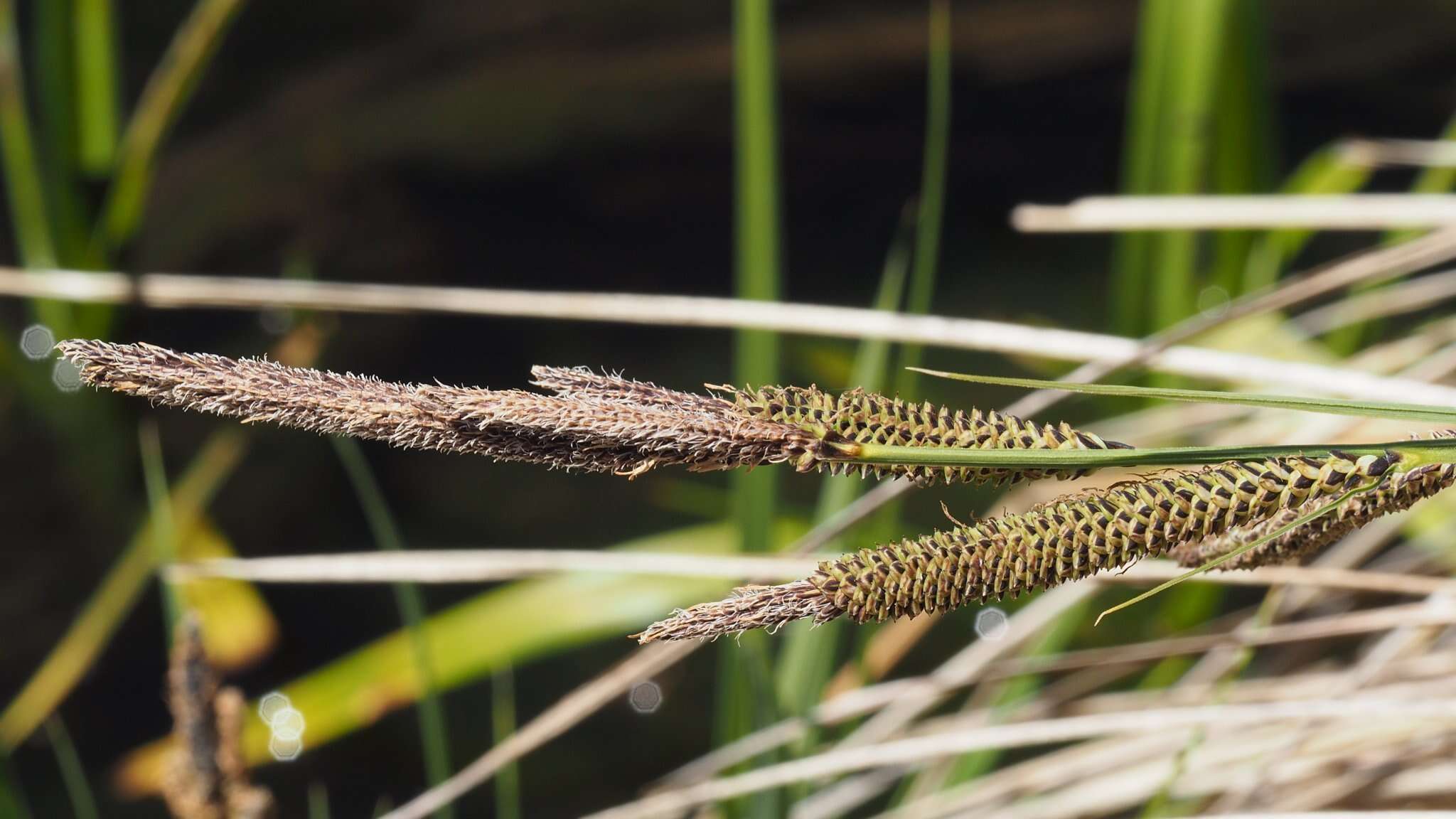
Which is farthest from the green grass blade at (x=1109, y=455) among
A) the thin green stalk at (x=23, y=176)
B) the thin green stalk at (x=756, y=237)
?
the thin green stalk at (x=23, y=176)

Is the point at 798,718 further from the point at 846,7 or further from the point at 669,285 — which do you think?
the point at 846,7

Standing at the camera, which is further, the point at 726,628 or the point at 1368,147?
the point at 1368,147

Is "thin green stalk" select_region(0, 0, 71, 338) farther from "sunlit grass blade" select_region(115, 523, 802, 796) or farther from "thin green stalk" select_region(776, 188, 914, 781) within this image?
"thin green stalk" select_region(776, 188, 914, 781)

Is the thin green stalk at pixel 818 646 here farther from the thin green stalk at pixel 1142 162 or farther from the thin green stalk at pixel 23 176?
the thin green stalk at pixel 23 176

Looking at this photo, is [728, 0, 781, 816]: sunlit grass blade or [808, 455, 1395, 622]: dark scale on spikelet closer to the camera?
[808, 455, 1395, 622]: dark scale on spikelet

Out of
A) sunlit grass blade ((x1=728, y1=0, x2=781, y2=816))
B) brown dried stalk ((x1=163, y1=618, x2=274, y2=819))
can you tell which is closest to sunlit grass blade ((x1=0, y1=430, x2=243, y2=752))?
brown dried stalk ((x1=163, y1=618, x2=274, y2=819))

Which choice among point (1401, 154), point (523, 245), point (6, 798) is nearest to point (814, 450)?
point (6, 798)

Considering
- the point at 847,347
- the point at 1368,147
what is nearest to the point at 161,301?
the point at 847,347
